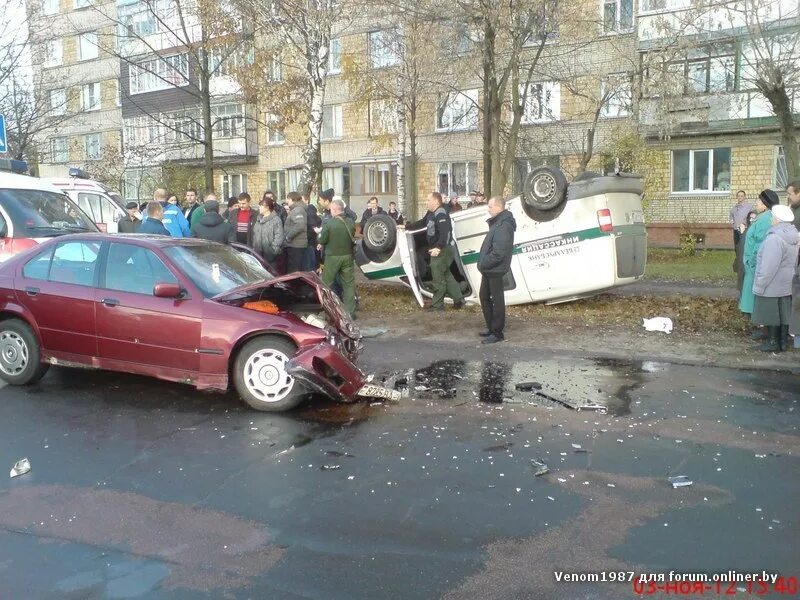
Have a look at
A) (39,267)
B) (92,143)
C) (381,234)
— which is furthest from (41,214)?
(92,143)

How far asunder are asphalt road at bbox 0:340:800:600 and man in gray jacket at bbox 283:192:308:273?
187 inches

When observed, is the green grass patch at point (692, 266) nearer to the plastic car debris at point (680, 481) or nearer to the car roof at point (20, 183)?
the car roof at point (20, 183)

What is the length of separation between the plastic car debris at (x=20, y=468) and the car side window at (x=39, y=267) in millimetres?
2677

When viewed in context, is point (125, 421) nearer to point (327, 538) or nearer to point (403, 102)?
point (327, 538)

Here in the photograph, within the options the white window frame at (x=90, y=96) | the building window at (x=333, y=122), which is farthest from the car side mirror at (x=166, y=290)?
the white window frame at (x=90, y=96)

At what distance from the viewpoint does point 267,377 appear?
6977 millimetres

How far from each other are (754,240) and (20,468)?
8.58 m

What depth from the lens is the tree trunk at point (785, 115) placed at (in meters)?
16.9

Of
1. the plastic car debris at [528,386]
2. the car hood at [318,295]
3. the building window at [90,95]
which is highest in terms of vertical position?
the building window at [90,95]

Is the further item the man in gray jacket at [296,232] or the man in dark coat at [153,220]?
the man in gray jacket at [296,232]

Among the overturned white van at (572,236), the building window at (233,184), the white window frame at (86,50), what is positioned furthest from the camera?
the white window frame at (86,50)

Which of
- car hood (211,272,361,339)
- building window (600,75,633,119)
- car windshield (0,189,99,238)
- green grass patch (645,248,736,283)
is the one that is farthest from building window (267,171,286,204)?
car hood (211,272,361,339)

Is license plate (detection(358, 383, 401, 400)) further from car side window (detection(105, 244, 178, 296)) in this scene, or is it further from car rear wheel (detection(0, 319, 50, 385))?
car rear wheel (detection(0, 319, 50, 385))

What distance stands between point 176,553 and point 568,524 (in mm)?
2226
